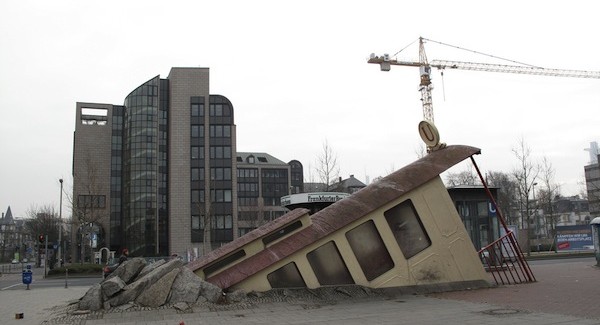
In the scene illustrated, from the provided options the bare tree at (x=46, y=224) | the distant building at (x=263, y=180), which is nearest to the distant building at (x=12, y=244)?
the bare tree at (x=46, y=224)

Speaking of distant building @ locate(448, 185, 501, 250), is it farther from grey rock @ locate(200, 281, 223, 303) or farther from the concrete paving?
grey rock @ locate(200, 281, 223, 303)

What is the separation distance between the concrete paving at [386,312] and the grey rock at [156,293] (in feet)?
0.79

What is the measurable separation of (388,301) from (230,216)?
58.5 metres

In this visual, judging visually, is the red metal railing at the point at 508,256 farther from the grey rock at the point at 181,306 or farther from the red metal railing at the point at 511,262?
the grey rock at the point at 181,306

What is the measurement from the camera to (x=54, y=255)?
56.1 meters

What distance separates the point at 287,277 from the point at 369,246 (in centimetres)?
246

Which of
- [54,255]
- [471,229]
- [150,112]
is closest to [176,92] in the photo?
[150,112]

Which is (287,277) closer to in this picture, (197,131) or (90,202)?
(90,202)

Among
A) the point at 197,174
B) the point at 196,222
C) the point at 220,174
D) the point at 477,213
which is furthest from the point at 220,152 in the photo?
the point at 477,213

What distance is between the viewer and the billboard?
4394 cm

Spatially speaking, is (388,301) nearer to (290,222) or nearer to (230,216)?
(290,222)

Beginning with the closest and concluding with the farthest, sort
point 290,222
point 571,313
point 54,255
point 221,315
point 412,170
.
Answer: point 571,313 → point 221,315 → point 290,222 → point 412,170 → point 54,255

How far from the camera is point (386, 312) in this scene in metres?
10.5

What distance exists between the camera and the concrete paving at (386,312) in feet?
31.2
